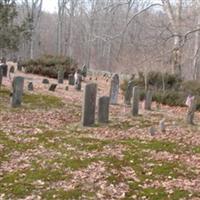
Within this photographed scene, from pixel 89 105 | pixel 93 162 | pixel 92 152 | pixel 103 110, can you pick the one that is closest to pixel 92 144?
pixel 92 152

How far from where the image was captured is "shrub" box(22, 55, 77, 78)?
3041cm

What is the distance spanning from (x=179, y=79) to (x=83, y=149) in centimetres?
1685

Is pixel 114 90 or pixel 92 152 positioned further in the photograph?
pixel 114 90

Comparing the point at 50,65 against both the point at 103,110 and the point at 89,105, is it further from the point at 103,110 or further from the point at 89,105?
the point at 89,105

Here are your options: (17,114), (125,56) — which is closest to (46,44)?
(125,56)

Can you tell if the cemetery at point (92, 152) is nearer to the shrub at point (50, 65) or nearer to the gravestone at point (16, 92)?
the gravestone at point (16, 92)

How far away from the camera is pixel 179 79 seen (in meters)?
26.9

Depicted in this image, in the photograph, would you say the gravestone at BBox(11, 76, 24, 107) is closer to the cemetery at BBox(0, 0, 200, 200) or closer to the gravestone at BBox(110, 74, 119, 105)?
the cemetery at BBox(0, 0, 200, 200)

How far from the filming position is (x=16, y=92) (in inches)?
644

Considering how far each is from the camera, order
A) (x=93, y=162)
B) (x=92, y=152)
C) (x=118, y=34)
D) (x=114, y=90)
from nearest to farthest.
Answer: (x=93, y=162), (x=92, y=152), (x=114, y=90), (x=118, y=34)

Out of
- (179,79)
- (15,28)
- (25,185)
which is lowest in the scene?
(25,185)

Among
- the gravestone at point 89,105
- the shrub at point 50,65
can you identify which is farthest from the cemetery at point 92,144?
the shrub at point 50,65

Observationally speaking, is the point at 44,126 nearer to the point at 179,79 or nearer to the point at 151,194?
the point at 151,194

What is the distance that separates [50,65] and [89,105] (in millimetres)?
18864
